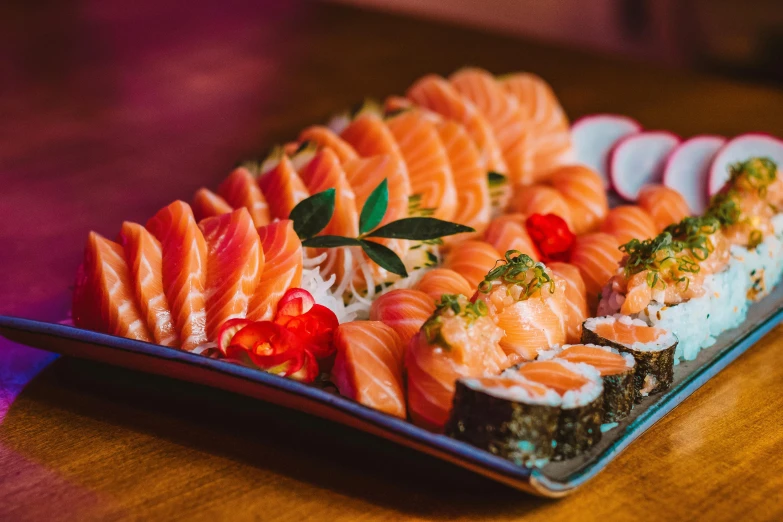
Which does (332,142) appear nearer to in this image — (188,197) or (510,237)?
(510,237)

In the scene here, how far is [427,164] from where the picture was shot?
12.6 ft

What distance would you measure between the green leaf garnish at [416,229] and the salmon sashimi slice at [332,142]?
0.64 meters

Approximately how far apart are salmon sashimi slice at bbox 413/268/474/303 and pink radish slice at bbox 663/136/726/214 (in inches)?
70.6

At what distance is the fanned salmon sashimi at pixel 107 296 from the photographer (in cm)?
287

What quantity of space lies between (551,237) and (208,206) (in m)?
1.32

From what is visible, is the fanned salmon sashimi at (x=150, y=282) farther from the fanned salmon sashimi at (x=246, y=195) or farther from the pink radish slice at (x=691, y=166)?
the pink radish slice at (x=691, y=166)

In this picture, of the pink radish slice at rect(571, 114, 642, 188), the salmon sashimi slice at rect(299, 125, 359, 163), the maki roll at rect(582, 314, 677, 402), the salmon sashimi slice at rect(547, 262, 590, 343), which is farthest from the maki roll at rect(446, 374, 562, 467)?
the pink radish slice at rect(571, 114, 642, 188)

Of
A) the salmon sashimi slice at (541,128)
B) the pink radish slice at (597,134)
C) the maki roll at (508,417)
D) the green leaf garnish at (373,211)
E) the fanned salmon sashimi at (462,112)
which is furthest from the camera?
the pink radish slice at (597,134)

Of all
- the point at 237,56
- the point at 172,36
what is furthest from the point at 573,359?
the point at 172,36

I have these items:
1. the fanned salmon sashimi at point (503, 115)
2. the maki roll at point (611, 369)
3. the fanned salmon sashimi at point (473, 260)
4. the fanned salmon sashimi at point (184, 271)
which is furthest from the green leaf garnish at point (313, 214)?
the fanned salmon sashimi at point (503, 115)

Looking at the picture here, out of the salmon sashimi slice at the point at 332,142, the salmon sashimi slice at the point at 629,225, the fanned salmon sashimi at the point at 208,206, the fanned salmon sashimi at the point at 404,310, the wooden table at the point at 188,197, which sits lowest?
the wooden table at the point at 188,197

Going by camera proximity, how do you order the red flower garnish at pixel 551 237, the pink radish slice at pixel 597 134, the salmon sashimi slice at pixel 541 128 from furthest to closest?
the pink radish slice at pixel 597 134
the salmon sashimi slice at pixel 541 128
the red flower garnish at pixel 551 237

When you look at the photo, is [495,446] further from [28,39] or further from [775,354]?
[28,39]

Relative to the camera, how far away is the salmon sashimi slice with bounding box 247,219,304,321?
289cm
